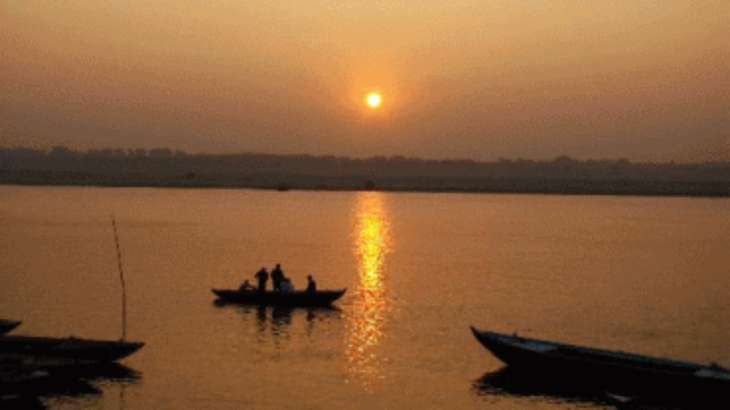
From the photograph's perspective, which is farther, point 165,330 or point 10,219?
point 10,219

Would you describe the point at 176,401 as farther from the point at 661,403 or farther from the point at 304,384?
the point at 661,403

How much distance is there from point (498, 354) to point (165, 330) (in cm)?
1247

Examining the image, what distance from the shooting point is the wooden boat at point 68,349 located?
25766mm

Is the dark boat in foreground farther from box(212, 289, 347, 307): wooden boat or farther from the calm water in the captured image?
box(212, 289, 347, 307): wooden boat

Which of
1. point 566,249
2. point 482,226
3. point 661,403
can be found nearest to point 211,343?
point 661,403

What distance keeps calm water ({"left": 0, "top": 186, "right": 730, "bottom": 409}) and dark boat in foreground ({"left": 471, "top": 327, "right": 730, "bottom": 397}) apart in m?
0.94

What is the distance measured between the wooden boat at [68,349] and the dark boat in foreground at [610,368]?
33.1 ft

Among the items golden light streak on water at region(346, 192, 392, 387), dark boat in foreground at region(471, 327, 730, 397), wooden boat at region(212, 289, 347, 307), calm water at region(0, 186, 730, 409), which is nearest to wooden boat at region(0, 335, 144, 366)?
calm water at region(0, 186, 730, 409)

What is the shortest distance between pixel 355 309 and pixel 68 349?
17491mm

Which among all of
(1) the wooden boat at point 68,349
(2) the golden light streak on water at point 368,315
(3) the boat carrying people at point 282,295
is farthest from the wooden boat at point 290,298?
(1) the wooden boat at point 68,349

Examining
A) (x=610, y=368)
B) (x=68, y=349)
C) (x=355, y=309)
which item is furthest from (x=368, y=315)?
(x=68, y=349)

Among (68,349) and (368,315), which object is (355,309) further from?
(68,349)

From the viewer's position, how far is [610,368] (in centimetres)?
2608

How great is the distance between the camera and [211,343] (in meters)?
32.6
